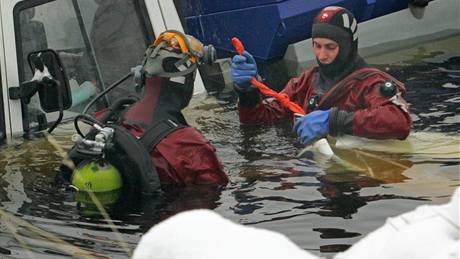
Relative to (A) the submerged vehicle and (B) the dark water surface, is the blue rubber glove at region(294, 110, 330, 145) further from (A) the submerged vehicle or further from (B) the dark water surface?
(A) the submerged vehicle

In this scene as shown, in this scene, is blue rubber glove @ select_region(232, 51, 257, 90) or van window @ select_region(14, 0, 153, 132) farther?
blue rubber glove @ select_region(232, 51, 257, 90)

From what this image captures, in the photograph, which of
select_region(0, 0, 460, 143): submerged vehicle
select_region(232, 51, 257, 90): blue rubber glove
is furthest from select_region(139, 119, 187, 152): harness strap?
select_region(232, 51, 257, 90): blue rubber glove

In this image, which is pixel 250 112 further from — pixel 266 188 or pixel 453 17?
pixel 453 17

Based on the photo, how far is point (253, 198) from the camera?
437 centimetres

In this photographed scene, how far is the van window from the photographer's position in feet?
16.9

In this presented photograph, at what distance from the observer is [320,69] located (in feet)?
19.1

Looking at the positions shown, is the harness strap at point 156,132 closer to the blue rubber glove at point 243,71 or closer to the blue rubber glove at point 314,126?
the blue rubber glove at point 314,126

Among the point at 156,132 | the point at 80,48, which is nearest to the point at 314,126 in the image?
the point at 156,132

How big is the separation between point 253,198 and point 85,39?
1953 millimetres

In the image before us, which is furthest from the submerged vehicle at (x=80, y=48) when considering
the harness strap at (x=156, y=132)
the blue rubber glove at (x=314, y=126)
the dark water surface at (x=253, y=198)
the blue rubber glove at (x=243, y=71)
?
the blue rubber glove at (x=314, y=126)

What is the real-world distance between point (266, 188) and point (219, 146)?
1231 mm

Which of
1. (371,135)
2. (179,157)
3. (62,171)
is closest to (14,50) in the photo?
(62,171)

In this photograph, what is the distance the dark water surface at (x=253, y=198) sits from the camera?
3.66 meters

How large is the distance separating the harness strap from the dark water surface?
Result: 0.94ft
